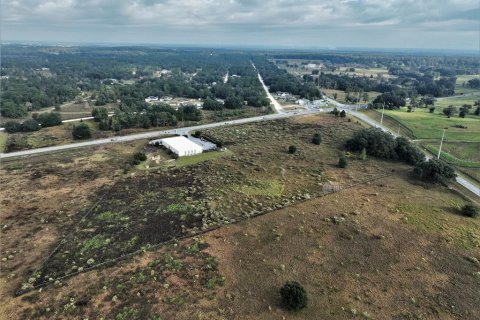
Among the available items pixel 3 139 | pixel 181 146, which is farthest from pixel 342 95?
pixel 3 139

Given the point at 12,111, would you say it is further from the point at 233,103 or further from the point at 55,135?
the point at 233,103

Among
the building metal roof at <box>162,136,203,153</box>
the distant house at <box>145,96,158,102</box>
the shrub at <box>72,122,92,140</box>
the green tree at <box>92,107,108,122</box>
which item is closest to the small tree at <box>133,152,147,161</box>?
the building metal roof at <box>162,136,203,153</box>

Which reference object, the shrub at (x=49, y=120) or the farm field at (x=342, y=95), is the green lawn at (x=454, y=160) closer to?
the farm field at (x=342, y=95)

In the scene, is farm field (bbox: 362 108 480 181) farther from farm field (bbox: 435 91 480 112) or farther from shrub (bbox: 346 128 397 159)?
farm field (bbox: 435 91 480 112)

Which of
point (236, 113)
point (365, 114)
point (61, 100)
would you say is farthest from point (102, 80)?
point (365, 114)

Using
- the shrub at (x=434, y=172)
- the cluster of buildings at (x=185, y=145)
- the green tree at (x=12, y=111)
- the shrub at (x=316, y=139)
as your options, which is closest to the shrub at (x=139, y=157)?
the cluster of buildings at (x=185, y=145)
